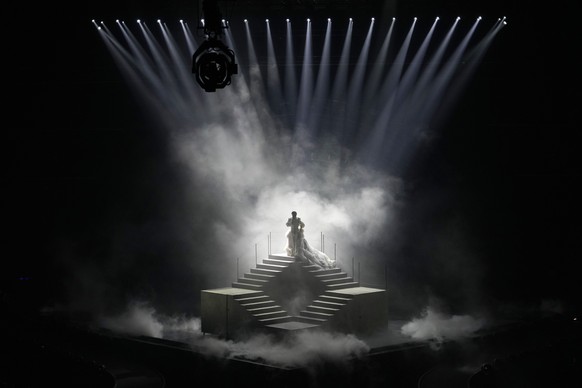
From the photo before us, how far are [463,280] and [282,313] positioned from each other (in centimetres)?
537

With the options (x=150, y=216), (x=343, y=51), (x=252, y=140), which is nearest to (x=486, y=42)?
(x=343, y=51)

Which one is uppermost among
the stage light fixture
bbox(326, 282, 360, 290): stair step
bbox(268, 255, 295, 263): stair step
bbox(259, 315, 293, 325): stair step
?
the stage light fixture

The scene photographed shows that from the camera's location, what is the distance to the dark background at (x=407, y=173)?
18.4 m

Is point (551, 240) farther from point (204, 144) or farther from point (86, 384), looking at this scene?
point (86, 384)

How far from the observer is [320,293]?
16609 millimetres

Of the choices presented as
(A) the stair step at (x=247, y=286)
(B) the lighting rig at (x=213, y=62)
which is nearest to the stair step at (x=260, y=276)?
(A) the stair step at (x=247, y=286)

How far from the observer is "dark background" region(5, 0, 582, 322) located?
18.4 metres

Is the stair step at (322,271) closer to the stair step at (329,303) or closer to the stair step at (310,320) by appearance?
the stair step at (329,303)

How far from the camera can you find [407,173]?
Answer: 1948 cm

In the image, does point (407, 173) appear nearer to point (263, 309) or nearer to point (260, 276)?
point (260, 276)

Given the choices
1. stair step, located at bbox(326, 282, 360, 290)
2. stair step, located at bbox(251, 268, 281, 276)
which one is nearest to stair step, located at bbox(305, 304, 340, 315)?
stair step, located at bbox(326, 282, 360, 290)

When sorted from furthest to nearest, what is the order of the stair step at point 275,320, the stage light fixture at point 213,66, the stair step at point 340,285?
the stair step at point 340,285 < the stair step at point 275,320 < the stage light fixture at point 213,66

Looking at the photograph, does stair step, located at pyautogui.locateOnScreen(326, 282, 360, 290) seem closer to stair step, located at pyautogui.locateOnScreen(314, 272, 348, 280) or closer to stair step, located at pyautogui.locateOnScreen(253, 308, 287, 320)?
stair step, located at pyautogui.locateOnScreen(314, 272, 348, 280)

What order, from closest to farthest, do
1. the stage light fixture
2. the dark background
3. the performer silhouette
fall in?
1. the stage light fixture
2. the performer silhouette
3. the dark background
